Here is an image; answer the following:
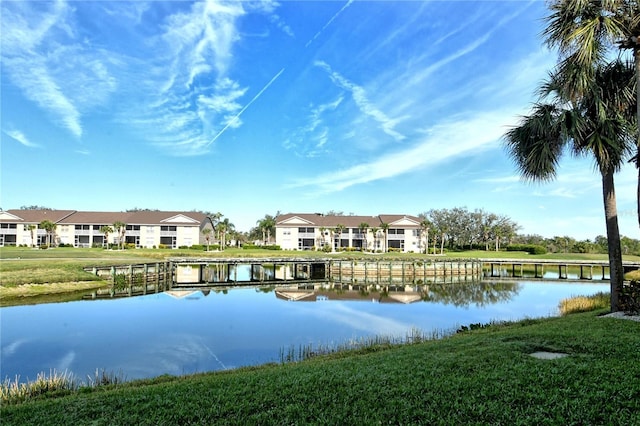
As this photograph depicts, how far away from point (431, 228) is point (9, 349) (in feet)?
204

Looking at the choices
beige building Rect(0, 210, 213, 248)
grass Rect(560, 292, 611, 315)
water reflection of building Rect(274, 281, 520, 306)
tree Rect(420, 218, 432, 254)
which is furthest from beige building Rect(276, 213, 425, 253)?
grass Rect(560, 292, 611, 315)

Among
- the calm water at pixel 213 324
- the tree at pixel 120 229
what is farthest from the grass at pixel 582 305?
the tree at pixel 120 229

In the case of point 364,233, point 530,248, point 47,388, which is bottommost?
point 47,388

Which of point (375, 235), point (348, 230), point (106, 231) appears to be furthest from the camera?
point (348, 230)

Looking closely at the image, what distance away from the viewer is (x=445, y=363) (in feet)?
20.6

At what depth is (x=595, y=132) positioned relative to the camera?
1098cm

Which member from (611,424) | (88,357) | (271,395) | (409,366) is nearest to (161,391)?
(271,395)

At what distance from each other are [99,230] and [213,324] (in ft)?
173

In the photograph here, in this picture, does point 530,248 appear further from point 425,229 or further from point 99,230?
point 99,230

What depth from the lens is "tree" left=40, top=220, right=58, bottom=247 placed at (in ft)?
187

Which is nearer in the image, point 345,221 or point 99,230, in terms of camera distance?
point 99,230

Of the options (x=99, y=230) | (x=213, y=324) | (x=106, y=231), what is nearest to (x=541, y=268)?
(x=213, y=324)

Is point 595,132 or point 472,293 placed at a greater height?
point 595,132

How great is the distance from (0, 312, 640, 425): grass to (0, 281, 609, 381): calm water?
5.23m
